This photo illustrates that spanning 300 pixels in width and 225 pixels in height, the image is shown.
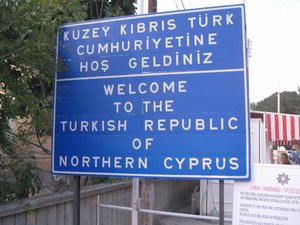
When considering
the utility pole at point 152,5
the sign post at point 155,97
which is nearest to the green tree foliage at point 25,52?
the sign post at point 155,97

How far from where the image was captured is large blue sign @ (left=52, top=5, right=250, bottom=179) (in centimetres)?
416

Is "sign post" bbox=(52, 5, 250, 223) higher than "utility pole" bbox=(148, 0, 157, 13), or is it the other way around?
"utility pole" bbox=(148, 0, 157, 13)

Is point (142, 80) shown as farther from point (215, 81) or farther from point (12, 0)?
point (12, 0)

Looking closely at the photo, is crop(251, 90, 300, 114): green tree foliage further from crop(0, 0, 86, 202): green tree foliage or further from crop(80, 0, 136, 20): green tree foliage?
crop(0, 0, 86, 202): green tree foliage

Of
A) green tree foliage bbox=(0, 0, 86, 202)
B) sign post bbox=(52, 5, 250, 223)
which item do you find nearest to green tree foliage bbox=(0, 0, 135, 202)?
green tree foliage bbox=(0, 0, 86, 202)

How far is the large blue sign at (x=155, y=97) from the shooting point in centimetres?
416

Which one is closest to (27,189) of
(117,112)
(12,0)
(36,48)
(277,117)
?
(117,112)

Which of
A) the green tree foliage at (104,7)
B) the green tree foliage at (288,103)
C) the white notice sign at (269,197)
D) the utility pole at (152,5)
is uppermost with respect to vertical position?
the green tree foliage at (288,103)

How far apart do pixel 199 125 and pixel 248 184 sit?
672mm

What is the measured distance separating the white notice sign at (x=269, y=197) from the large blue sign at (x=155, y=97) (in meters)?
0.18

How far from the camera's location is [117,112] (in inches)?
178

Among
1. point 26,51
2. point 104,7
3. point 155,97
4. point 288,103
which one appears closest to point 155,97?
point 155,97

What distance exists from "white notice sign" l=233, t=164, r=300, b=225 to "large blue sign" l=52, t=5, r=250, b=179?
18cm

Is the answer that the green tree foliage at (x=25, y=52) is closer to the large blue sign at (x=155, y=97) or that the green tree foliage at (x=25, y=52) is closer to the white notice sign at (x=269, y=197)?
the large blue sign at (x=155, y=97)
